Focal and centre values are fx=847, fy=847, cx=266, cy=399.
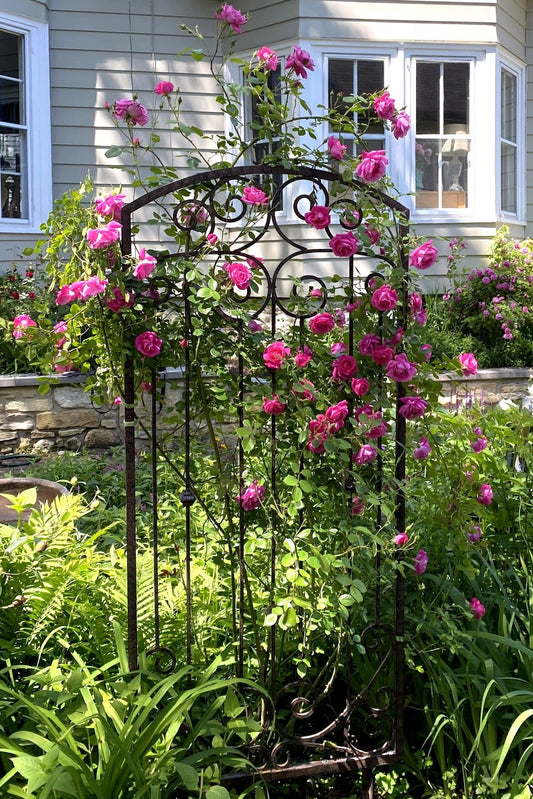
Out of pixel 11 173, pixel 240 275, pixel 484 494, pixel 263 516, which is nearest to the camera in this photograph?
→ pixel 240 275

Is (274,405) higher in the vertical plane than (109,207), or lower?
lower

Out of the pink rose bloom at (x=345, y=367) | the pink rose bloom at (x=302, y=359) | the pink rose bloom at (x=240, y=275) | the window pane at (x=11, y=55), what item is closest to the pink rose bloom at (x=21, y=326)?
the pink rose bloom at (x=240, y=275)

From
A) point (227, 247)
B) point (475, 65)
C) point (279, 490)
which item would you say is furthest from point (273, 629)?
point (475, 65)

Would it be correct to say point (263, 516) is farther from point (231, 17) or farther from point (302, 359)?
point (231, 17)

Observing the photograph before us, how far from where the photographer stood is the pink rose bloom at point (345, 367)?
2133 mm

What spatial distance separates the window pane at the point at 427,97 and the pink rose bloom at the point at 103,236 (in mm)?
6512

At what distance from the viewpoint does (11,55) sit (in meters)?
7.10

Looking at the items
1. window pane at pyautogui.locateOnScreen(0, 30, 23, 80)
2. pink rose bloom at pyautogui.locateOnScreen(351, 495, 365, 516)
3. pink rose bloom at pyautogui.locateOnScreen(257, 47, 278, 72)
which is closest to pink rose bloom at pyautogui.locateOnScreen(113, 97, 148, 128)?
pink rose bloom at pyautogui.locateOnScreen(257, 47, 278, 72)

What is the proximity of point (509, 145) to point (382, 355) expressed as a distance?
23.4ft

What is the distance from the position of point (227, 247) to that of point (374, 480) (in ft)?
2.36

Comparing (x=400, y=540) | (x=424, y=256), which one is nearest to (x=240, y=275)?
(x=424, y=256)

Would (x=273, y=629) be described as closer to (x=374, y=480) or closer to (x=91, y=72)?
(x=374, y=480)

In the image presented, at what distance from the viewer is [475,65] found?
7844 mm

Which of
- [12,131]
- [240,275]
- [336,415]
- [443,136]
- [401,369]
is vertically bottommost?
[336,415]
